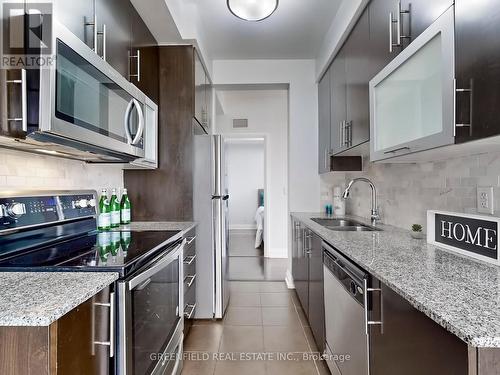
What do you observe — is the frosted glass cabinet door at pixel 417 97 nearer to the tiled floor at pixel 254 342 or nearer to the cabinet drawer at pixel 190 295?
the tiled floor at pixel 254 342

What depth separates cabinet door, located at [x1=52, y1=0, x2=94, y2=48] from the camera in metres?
1.17

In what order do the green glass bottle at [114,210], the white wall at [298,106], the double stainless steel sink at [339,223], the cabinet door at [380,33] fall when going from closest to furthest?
the cabinet door at [380,33]
the green glass bottle at [114,210]
the double stainless steel sink at [339,223]
the white wall at [298,106]

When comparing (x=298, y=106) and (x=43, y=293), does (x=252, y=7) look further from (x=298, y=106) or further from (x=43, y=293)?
(x=43, y=293)

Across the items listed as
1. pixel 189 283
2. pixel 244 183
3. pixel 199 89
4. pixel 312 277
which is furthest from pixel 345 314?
pixel 244 183

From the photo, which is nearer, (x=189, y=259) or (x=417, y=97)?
(x=417, y=97)

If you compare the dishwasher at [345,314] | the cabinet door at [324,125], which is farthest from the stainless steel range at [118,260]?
the cabinet door at [324,125]

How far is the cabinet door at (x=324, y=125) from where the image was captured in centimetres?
297

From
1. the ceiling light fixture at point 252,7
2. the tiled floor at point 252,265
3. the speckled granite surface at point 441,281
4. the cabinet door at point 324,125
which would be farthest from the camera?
the tiled floor at point 252,265

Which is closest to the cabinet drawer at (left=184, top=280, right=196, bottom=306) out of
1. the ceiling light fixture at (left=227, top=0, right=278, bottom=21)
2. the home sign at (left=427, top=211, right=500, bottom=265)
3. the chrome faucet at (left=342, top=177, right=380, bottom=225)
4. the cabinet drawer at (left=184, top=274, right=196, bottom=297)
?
the cabinet drawer at (left=184, top=274, right=196, bottom=297)

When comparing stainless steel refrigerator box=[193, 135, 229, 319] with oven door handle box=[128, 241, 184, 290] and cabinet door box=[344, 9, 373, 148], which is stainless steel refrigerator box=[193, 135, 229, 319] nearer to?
oven door handle box=[128, 241, 184, 290]

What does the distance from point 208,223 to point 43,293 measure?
1.78m

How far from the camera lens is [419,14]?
1310 millimetres

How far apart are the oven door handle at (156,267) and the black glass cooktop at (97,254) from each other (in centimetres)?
4

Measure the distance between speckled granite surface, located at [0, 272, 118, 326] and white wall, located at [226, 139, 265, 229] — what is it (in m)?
6.95
